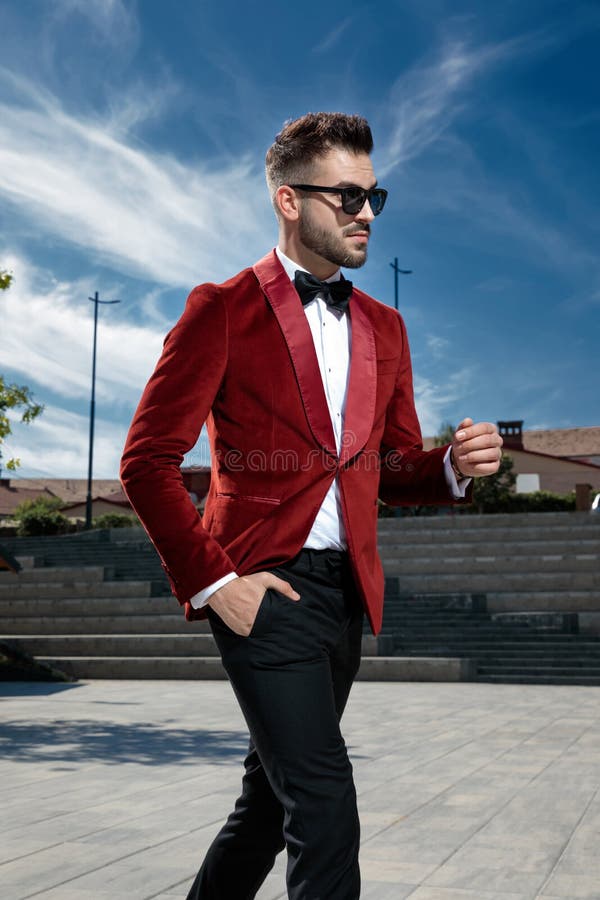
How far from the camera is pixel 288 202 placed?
265 cm

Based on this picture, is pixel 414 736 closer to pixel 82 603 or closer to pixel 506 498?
pixel 82 603

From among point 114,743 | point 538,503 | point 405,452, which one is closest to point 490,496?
point 538,503

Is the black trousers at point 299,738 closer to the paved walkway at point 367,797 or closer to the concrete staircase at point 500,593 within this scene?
the paved walkway at point 367,797

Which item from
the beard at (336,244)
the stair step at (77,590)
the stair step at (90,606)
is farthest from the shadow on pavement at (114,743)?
the stair step at (77,590)

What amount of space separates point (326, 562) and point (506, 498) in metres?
36.8

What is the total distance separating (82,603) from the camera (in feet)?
59.9

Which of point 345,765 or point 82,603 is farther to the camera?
point 82,603

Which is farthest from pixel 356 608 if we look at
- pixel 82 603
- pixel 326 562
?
pixel 82 603

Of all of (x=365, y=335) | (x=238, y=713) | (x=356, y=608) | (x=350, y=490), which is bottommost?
(x=238, y=713)

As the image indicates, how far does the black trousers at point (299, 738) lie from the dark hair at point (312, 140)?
0.97 m

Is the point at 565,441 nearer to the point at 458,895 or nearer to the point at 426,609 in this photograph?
the point at 426,609

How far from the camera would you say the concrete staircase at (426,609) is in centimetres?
1502

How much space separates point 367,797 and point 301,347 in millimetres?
4235

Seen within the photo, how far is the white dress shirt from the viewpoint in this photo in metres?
2.44
